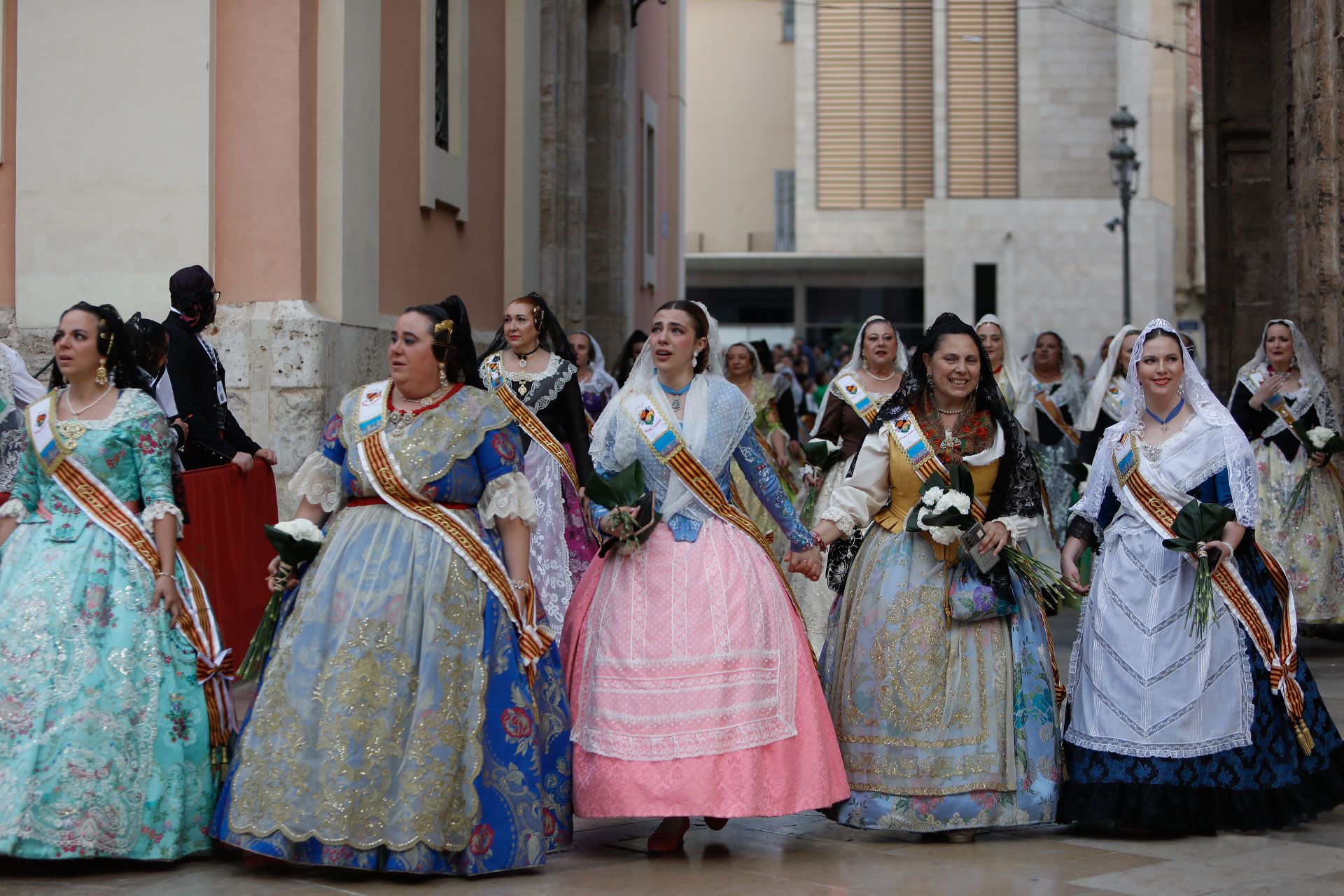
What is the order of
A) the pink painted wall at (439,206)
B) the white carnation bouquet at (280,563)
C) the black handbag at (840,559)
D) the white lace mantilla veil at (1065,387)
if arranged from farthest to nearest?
the white lace mantilla veil at (1065,387) < the pink painted wall at (439,206) < the black handbag at (840,559) < the white carnation bouquet at (280,563)

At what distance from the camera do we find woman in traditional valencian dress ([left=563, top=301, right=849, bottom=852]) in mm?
5715

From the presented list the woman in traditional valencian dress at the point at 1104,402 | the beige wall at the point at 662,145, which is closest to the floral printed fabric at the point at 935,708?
the woman in traditional valencian dress at the point at 1104,402

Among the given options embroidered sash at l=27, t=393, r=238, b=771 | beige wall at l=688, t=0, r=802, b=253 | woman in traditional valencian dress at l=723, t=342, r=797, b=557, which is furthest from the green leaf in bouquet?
beige wall at l=688, t=0, r=802, b=253

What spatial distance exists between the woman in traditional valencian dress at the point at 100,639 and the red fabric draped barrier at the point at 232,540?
1.60 m

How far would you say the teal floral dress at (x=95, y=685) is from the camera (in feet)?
17.8

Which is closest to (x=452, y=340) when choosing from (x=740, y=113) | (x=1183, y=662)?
(x=1183, y=662)

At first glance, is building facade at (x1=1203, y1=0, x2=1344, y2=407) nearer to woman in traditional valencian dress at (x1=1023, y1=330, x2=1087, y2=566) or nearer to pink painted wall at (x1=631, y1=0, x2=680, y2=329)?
woman in traditional valencian dress at (x1=1023, y1=330, x2=1087, y2=566)

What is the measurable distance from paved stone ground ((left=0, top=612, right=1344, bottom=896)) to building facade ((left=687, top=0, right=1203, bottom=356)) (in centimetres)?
3321

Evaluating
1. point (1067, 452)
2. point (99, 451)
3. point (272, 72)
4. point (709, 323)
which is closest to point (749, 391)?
point (1067, 452)

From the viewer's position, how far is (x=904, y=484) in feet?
20.8

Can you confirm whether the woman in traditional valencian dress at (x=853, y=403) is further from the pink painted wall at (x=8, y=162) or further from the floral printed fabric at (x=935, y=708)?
the pink painted wall at (x=8, y=162)

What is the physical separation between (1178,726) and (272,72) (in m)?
6.32

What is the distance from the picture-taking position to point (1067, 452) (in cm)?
1304

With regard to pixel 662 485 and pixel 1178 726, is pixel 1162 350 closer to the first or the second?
pixel 1178 726
